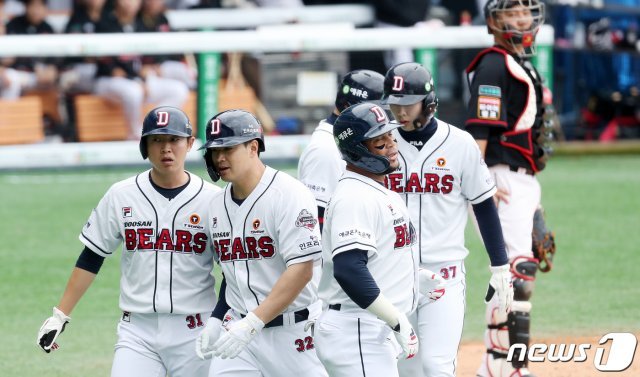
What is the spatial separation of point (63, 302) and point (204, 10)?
38.5 feet

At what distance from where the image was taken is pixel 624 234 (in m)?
12.1

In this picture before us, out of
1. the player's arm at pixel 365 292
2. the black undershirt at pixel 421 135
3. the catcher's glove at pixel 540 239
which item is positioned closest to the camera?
the player's arm at pixel 365 292

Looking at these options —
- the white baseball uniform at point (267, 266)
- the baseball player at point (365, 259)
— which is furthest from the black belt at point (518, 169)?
the white baseball uniform at point (267, 266)

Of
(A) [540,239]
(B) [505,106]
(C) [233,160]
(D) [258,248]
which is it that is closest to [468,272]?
(A) [540,239]

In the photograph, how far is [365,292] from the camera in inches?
203

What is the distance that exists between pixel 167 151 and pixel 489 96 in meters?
2.17

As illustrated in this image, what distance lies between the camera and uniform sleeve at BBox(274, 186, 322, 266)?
5.47m

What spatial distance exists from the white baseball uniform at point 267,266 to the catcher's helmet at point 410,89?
1012mm

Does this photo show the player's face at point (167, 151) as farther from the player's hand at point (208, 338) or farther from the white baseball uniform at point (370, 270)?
the white baseball uniform at point (370, 270)

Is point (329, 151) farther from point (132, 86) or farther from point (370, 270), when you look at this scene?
point (132, 86)

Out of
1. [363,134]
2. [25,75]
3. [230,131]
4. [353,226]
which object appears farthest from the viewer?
[25,75]

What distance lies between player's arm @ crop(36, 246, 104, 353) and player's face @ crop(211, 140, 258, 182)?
88cm

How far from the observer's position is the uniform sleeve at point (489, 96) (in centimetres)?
724

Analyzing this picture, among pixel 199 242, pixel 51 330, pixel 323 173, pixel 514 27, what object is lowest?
pixel 51 330
